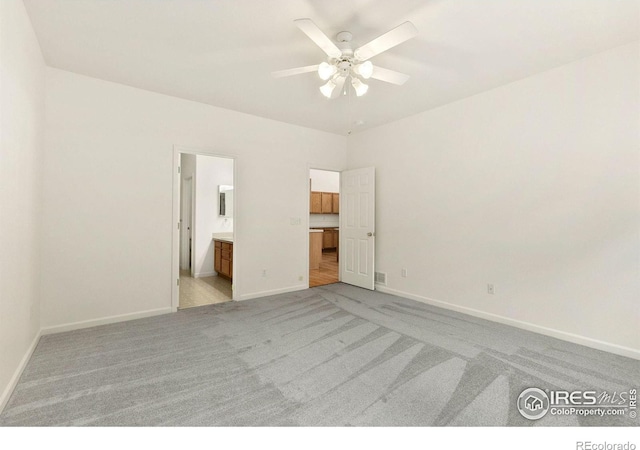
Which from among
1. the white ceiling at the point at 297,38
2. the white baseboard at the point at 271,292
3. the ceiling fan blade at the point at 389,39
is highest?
the white ceiling at the point at 297,38

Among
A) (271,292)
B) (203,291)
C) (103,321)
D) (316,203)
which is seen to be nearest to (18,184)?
(103,321)

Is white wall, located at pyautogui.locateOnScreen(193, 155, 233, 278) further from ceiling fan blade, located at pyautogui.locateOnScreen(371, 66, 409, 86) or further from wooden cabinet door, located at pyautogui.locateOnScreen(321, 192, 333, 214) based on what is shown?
ceiling fan blade, located at pyautogui.locateOnScreen(371, 66, 409, 86)

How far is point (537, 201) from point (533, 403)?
2057mm

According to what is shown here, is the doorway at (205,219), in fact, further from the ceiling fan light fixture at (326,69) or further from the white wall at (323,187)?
the ceiling fan light fixture at (326,69)

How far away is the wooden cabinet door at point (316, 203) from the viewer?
8125mm

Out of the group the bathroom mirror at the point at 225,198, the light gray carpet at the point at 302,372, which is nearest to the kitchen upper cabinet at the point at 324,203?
the bathroom mirror at the point at 225,198

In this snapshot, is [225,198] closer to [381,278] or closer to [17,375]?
[381,278]

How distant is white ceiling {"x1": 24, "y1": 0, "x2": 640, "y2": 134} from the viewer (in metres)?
2.04

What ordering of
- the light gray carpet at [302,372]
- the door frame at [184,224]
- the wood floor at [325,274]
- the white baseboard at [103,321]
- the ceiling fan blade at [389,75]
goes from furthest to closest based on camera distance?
the door frame at [184,224], the wood floor at [325,274], the white baseboard at [103,321], the ceiling fan blade at [389,75], the light gray carpet at [302,372]

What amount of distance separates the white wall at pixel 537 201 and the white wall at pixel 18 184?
13.6 ft

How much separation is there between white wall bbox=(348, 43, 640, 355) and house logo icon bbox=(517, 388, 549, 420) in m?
1.30

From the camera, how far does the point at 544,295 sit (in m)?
2.94

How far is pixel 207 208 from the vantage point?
229 inches
